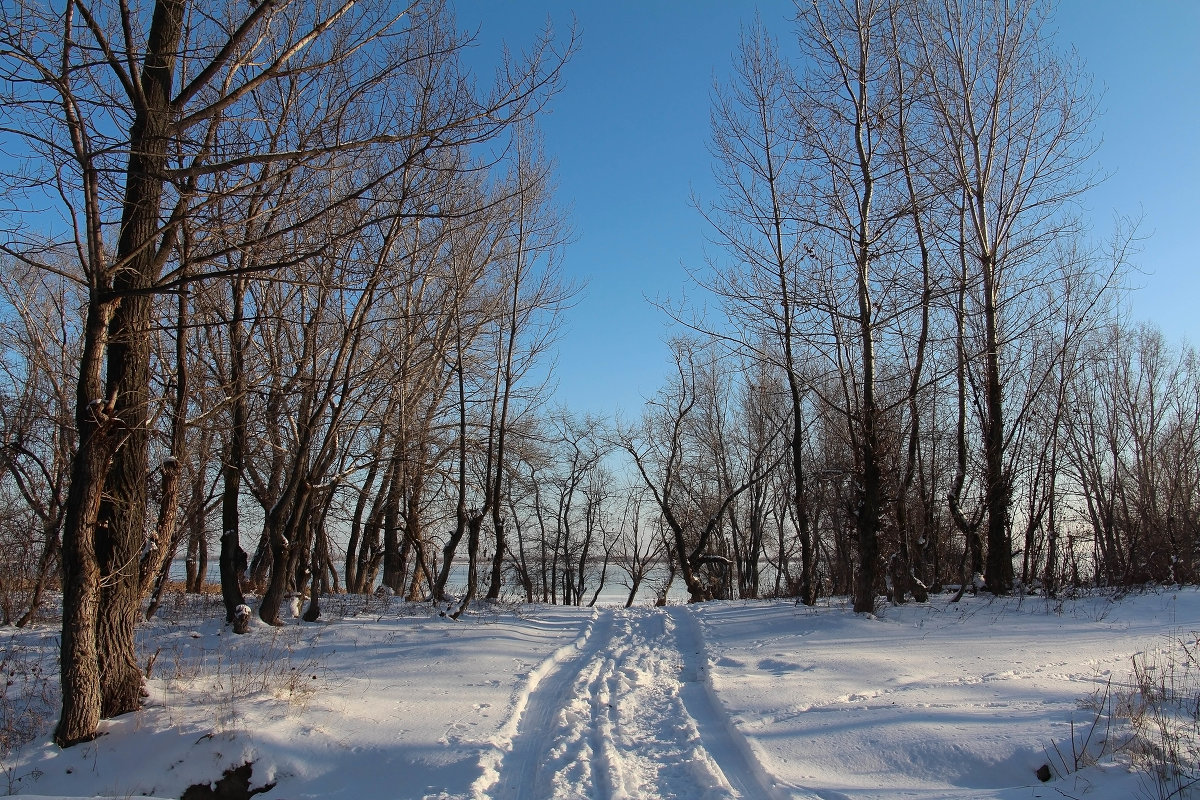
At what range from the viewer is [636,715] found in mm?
6012

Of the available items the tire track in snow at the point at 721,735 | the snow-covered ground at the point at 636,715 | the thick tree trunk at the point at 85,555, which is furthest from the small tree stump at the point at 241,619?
the tire track in snow at the point at 721,735

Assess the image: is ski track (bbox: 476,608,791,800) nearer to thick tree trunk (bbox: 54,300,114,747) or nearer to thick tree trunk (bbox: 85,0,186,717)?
thick tree trunk (bbox: 54,300,114,747)

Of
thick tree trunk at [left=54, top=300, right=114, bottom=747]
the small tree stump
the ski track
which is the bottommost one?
the ski track

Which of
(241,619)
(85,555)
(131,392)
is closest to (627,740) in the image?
(85,555)

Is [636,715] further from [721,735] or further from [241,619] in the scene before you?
[241,619]

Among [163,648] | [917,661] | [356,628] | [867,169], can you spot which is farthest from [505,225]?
[917,661]

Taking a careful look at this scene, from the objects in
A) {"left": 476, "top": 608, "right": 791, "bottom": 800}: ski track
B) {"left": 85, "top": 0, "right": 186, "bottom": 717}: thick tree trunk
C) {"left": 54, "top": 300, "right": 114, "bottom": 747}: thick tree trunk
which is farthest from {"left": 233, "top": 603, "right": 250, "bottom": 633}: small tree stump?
{"left": 476, "top": 608, "right": 791, "bottom": 800}: ski track

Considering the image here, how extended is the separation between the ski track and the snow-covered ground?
2cm

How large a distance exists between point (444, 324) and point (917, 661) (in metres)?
9.37

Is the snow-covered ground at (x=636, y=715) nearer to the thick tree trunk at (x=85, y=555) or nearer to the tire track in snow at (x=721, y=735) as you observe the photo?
the tire track in snow at (x=721, y=735)

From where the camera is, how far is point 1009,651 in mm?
7336

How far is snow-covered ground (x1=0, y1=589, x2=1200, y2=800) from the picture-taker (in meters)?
4.26

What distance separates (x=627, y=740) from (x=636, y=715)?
2.55 ft

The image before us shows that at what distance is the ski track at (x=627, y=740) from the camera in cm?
429
